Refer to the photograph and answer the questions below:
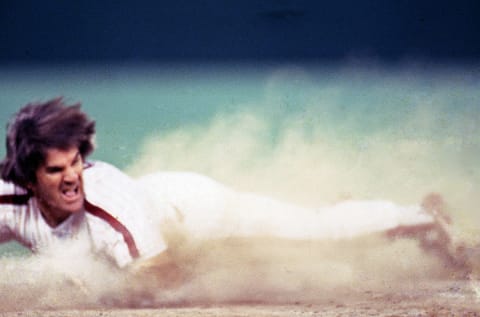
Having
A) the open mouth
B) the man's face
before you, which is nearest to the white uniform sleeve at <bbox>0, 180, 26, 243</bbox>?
the man's face

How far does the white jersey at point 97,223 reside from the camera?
6.57 m

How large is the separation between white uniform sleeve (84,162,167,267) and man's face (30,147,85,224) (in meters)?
0.08

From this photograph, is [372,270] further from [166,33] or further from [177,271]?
[166,33]

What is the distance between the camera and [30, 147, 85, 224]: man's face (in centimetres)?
648

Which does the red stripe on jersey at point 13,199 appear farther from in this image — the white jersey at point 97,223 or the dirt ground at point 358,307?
the dirt ground at point 358,307

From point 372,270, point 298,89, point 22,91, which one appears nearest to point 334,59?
point 298,89

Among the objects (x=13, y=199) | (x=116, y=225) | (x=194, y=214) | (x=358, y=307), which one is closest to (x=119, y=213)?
(x=116, y=225)

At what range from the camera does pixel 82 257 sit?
6.61m

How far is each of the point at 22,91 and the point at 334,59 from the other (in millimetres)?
2295

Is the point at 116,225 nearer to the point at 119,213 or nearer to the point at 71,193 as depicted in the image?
the point at 119,213

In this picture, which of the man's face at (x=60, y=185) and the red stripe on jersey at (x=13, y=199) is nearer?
the man's face at (x=60, y=185)

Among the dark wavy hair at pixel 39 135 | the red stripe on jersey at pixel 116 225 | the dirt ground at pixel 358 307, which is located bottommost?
the dirt ground at pixel 358 307

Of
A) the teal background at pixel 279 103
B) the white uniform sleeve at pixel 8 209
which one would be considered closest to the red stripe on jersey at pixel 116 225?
the teal background at pixel 279 103

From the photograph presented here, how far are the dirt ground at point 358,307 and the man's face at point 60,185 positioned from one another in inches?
29.9
